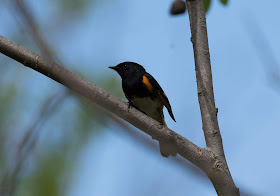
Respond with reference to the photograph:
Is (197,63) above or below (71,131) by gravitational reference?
above

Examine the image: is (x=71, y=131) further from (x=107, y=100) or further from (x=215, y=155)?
(x=215, y=155)

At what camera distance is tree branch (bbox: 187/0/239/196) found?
85.4 inches

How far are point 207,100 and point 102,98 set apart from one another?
75 cm

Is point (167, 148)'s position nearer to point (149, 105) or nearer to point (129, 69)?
point (149, 105)

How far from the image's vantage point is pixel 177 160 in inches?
56.3

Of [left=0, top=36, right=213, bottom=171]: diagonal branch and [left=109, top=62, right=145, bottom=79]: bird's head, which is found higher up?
[left=109, top=62, right=145, bottom=79]: bird's head

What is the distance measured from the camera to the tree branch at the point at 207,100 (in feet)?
7.11

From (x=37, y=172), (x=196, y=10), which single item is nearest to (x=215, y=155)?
(x=196, y=10)

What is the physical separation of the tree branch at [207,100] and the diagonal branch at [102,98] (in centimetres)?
8

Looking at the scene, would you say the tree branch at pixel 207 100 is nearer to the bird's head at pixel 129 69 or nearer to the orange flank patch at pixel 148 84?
the orange flank patch at pixel 148 84

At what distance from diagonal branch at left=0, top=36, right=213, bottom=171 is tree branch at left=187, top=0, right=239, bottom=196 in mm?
82

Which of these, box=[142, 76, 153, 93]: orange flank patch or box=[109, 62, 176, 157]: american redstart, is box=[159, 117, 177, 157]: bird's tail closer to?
Result: box=[109, 62, 176, 157]: american redstart

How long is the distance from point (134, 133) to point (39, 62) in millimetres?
991

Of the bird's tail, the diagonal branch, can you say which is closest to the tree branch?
the diagonal branch
